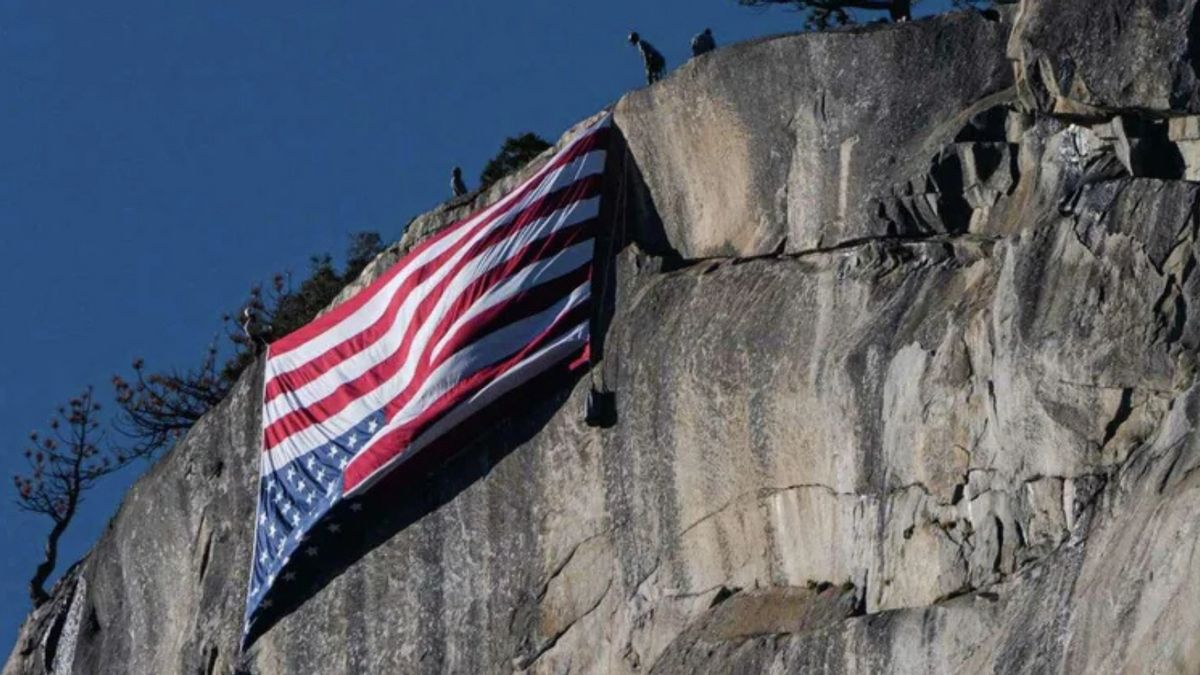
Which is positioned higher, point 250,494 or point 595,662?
point 250,494

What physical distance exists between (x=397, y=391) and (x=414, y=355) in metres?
0.40

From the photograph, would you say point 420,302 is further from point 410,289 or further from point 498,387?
point 498,387

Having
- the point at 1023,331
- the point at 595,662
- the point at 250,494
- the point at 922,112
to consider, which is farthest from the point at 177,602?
the point at 1023,331

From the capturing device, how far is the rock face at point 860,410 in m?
20.8

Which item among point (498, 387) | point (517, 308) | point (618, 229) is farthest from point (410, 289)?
point (618, 229)

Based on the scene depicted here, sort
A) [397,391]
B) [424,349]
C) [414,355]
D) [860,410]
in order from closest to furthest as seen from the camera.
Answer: [860,410] → [424,349] → [414,355] → [397,391]

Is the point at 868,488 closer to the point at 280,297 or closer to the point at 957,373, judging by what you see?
the point at 957,373

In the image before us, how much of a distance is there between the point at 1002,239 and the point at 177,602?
1193cm

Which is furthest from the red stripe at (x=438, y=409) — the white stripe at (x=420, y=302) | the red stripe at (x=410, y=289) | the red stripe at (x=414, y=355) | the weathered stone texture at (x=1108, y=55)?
the weathered stone texture at (x=1108, y=55)

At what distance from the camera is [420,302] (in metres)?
29.0

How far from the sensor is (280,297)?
40438 millimetres

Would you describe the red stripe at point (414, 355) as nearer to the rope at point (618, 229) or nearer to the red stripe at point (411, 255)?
the rope at point (618, 229)

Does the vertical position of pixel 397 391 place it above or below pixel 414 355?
below

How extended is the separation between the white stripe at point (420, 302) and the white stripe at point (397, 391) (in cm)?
27
